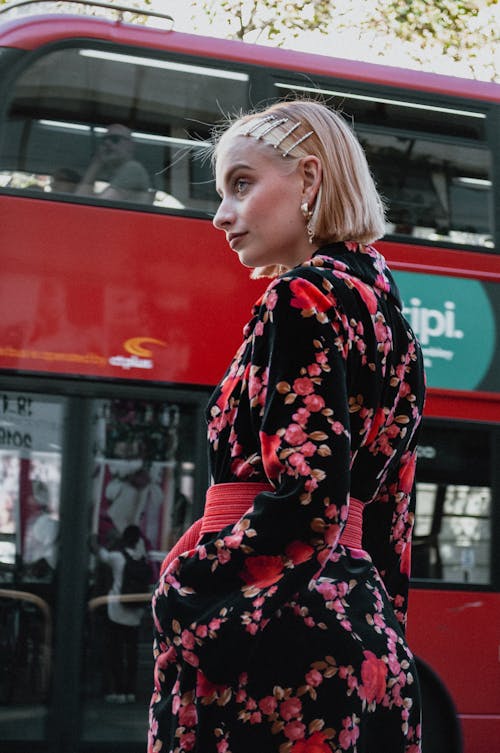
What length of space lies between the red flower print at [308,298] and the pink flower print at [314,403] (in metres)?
0.12

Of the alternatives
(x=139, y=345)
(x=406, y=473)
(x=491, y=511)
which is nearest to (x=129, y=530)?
(x=139, y=345)

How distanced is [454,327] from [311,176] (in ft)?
16.8

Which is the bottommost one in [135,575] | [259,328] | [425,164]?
[135,575]

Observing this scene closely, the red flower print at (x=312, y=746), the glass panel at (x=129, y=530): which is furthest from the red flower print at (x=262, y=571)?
the glass panel at (x=129, y=530)

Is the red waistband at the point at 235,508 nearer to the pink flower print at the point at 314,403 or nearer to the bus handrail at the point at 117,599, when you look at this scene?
the pink flower print at the point at 314,403

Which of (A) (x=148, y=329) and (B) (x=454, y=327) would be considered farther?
(B) (x=454, y=327)

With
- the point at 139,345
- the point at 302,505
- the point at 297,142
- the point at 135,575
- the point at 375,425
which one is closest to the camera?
the point at 302,505

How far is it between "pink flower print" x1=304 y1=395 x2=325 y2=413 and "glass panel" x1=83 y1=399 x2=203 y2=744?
15.4 feet

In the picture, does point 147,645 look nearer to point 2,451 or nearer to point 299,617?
point 2,451

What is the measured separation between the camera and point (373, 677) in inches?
65.0

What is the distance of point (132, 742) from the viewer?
20.3 feet

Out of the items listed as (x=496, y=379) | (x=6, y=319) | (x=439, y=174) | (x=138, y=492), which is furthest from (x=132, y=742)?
(x=439, y=174)

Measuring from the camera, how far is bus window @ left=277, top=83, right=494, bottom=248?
701 cm

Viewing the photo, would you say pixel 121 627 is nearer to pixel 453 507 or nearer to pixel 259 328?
pixel 453 507
